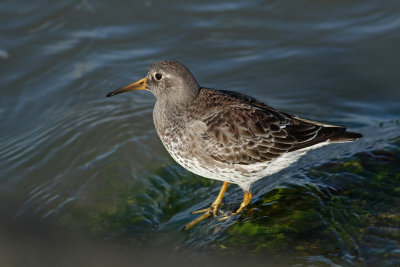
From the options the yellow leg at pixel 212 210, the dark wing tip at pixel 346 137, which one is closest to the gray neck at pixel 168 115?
A: the yellow leg at pixel 212 210

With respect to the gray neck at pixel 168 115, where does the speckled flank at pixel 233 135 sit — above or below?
below

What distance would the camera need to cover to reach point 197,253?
623cm

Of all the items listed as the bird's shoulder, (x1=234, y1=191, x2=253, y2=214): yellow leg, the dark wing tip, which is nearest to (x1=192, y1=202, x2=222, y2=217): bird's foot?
(x1=234, y1=191, x2=253, y2=214): yellow leg

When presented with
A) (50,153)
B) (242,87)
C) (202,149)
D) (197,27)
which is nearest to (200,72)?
(242,87)

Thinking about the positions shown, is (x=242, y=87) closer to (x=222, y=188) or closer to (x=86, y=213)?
(x=222, y=188)

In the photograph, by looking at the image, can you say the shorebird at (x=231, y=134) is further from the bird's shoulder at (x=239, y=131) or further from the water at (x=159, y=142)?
the water at (x=159, y=142)

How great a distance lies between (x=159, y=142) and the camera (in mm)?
8977

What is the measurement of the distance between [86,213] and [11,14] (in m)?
7.07

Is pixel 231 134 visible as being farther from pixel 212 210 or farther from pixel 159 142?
pixel 159 142

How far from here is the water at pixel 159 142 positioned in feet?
20.8

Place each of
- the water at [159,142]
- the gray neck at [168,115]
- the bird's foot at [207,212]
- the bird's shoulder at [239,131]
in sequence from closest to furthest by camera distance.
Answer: the water at [159,142] → the bird's shoulder at [239,131] → the gray neck at [168,115] → the bird's foot at [207,212]

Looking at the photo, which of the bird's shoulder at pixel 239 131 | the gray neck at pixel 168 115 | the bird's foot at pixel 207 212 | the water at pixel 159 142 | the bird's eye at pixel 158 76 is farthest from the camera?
the bird's eye at pixel 158 76

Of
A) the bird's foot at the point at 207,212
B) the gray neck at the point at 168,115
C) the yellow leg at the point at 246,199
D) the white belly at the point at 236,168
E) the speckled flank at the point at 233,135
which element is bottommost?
the bird's foot at the point at 207,212

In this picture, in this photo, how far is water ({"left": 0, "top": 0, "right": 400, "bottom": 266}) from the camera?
634 cm
